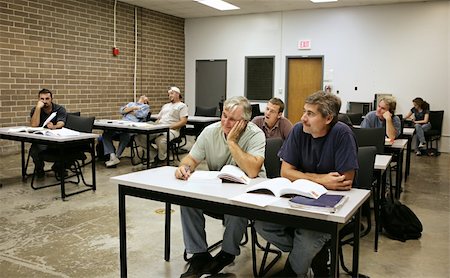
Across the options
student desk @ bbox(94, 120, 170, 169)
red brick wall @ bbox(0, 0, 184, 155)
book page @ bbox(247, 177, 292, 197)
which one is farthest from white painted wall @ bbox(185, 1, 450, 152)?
book page @ bbox(247, 177, 292, 197)

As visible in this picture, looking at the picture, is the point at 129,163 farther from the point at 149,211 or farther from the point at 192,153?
the point at 192,153

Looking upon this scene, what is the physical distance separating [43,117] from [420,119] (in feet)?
22.9

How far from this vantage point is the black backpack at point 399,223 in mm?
3553

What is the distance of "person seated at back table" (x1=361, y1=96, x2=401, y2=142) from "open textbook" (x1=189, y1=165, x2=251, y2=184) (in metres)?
2.86

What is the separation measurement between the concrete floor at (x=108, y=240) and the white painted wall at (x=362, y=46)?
4.43m

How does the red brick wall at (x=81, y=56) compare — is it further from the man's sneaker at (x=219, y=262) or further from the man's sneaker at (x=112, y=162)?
the man's sneaker at (x=219, y=262)

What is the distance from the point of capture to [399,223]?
11.7 feet

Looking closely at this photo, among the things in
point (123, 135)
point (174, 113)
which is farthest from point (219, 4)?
point (123, 135)

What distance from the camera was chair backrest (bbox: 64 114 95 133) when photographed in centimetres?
518

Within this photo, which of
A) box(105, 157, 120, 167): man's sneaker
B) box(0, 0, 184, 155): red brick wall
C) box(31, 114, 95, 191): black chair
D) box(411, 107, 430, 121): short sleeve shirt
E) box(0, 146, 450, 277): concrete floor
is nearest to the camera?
box(0, 146, 450, 277): concrete floor

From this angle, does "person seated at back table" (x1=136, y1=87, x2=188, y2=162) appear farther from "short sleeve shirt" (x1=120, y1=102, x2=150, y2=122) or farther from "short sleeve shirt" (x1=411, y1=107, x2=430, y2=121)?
"short sleeve shirt" (x1=411, y1=107, x2=430, y2=121)

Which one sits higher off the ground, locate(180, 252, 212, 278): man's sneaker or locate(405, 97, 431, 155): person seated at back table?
locate(405, 97, 431, 155): person seated at back table

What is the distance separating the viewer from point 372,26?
911 cm

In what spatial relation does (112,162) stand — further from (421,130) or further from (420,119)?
(420,119)
